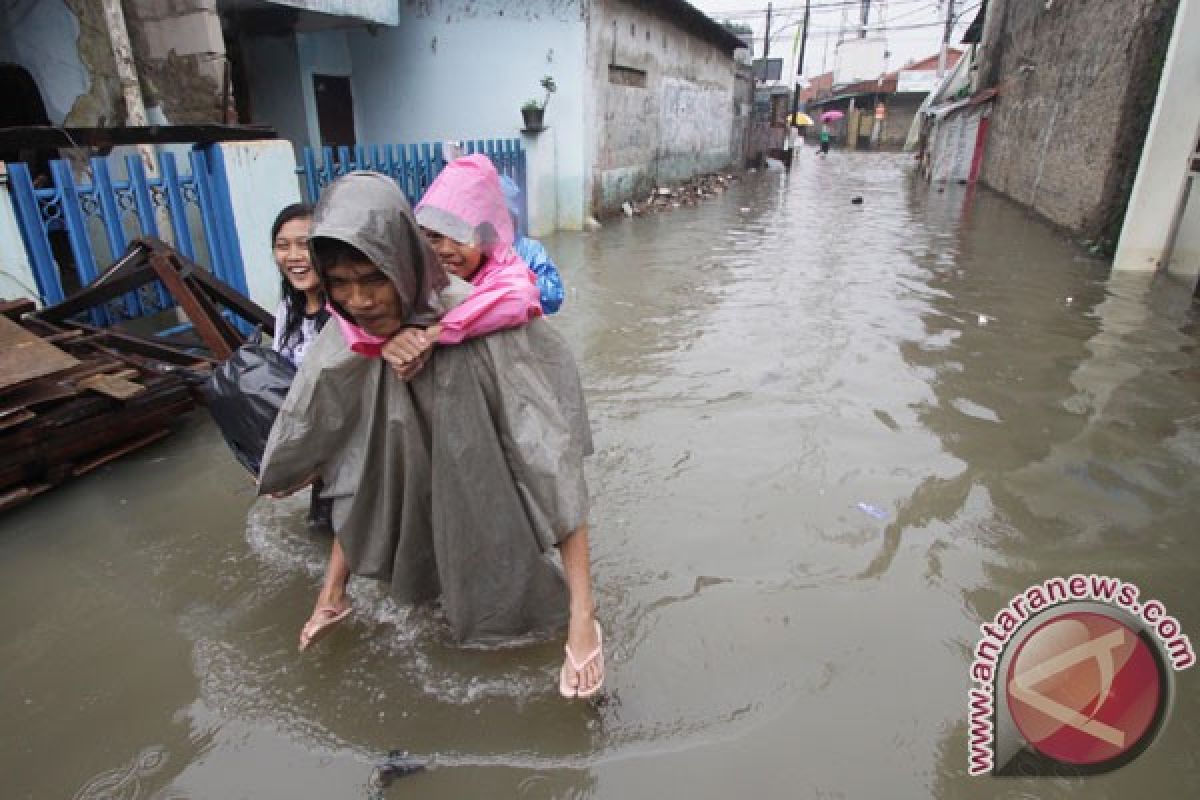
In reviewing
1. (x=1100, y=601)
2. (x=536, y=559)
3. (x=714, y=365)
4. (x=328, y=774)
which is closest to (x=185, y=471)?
(x=328, y=774)


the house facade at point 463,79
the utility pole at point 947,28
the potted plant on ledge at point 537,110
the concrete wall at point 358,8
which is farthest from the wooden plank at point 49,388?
the utility pole at point 947,28

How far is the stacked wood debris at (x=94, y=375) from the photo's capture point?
10.9ft

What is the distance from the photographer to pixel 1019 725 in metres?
2.02

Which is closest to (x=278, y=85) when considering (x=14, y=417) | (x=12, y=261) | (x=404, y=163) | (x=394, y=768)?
(x=404, y=163)

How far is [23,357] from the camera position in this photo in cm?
338

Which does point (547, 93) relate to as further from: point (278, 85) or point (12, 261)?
point (12, 261)

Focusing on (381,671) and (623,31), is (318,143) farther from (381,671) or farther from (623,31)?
(381,671)

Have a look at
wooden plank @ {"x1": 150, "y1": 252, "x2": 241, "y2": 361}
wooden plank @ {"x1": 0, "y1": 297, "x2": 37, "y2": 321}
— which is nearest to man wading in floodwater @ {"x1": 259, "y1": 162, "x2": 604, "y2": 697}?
wooden plank @ {"x1": 150, "y1": 252, "x2": 241, "y2": 361}

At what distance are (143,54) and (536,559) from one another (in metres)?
8.53

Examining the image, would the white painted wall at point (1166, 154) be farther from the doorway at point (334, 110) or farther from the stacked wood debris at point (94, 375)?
the doorway at point (334, 110)

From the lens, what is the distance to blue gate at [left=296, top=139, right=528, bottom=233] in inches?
274

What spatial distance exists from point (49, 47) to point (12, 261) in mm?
4478

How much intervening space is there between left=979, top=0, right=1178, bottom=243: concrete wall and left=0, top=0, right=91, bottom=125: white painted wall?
12455mm

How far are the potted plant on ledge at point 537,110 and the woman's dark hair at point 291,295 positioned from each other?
29.0 feet
